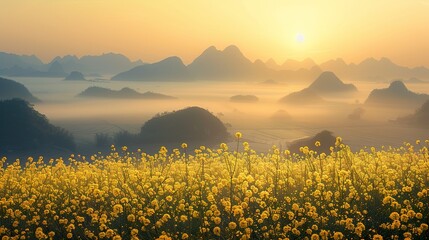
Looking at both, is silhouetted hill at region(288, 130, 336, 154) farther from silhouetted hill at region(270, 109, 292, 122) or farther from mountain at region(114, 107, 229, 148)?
silhouetted hill at region(270, 109, 292, 122)

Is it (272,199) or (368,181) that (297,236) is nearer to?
(272,199)

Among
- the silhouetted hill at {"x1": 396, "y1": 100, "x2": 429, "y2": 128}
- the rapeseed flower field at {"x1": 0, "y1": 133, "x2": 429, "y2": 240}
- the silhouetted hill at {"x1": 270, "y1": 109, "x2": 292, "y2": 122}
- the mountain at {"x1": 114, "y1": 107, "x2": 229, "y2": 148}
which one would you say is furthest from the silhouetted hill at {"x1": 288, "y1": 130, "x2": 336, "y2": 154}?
the silhouetted hill at {"x1": 270, "y1": 109, "x2": 292, "y2": 122}

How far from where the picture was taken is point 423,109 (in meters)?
112

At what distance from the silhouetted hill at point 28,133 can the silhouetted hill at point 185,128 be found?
11536mm

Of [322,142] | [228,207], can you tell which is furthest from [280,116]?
[228,207]

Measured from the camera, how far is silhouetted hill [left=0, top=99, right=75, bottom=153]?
66438mm

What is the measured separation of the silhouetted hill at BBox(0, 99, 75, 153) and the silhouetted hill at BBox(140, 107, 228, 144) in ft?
37.8

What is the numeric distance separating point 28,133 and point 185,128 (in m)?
22.3

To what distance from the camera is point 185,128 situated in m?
68.0

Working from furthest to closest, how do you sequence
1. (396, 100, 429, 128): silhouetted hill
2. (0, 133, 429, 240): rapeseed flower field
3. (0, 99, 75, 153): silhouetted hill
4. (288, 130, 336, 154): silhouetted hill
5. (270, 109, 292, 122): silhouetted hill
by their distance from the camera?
1. (270, 109, 292, 122): silhouetted hill
2. (396, 100, 429, 128): silhouetted hill
3. (0, 99, 75, 153): silhouetted hill
4. (288, 130, 336, 154): silhouetted hill
5. (0, 133, 429, 240): rapeseed flower field

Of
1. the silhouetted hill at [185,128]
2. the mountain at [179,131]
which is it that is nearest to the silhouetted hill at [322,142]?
the mountain at [179,131]

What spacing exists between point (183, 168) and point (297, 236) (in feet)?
19.6

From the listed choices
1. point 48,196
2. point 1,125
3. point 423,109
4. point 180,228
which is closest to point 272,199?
point 180,228

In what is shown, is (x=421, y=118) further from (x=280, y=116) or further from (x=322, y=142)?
(x=322, y=142)
